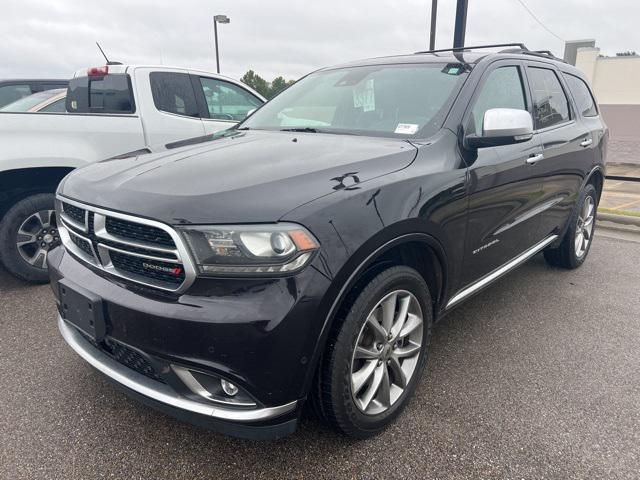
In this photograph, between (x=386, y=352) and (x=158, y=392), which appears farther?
(x=386, y=352)

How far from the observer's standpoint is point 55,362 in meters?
2.80

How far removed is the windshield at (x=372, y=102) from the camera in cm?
258

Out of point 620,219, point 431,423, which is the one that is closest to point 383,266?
point 431,423

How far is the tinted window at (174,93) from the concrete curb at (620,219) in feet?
17.9

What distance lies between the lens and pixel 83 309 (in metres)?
1.93

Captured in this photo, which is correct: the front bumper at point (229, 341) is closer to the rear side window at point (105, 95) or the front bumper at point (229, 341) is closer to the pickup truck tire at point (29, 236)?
the pickup truck tire at point (29, 236)

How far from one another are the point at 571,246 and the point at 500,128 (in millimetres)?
2380

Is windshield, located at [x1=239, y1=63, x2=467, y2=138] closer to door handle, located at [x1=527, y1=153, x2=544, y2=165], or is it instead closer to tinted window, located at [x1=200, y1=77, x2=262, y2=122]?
door handle, located at [x1=527, y1=153, x2=544, y2=165]

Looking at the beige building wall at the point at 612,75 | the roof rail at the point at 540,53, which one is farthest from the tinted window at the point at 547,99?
the beige building wall at the point at 612,75

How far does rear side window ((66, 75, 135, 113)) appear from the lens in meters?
4.40

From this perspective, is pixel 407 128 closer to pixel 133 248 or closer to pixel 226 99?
pixel 133 248

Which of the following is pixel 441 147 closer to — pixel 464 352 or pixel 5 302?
pixel 464 352

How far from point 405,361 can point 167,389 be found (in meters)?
1.12

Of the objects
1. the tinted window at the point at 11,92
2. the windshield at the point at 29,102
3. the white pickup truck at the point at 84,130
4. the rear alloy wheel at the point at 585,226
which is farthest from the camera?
the tinted window at the point at 11,92
